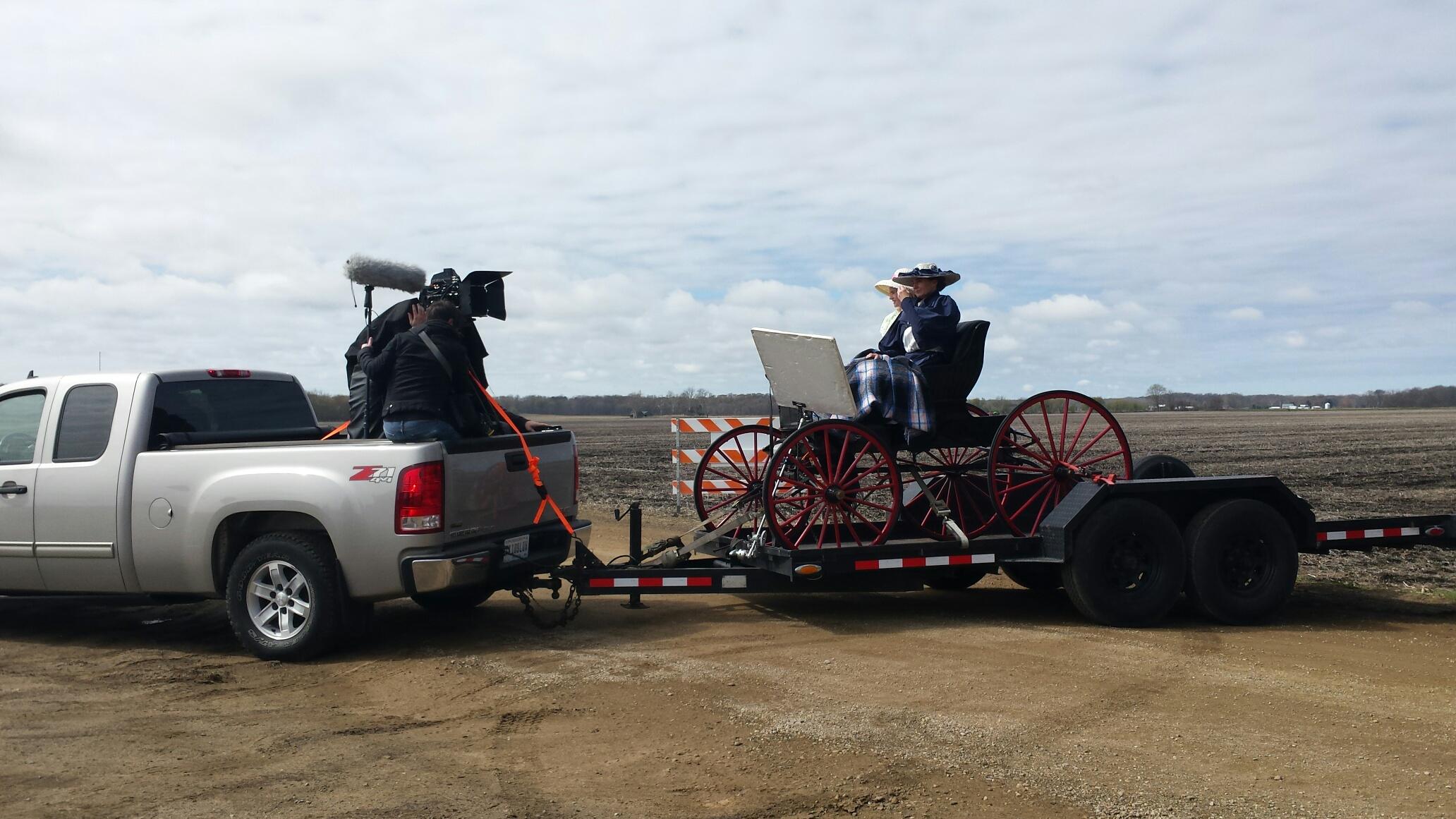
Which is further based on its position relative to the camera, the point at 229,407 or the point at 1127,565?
the point at 229,407

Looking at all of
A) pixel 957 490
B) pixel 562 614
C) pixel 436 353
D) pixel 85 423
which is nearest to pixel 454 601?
pixel 562 614

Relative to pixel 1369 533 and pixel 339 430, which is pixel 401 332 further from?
pixel 1369 533

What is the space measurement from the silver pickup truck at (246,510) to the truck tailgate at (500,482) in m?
0.01

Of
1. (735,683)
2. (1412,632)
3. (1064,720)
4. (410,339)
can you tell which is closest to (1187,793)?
(1064,720)

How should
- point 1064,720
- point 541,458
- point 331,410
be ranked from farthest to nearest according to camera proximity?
point 331,410 → point 541,458 → point 1064,720

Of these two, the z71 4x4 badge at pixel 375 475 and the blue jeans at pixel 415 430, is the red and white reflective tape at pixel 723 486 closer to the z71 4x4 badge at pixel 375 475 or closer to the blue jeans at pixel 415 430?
the blue jeans at pixel 415 430

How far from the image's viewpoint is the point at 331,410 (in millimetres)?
26875

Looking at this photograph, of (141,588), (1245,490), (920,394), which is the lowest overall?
(141,588)

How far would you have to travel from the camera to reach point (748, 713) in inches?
215

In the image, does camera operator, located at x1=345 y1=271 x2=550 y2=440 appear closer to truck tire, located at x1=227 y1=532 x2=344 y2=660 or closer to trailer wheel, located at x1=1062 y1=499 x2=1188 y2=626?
truck tire, located at x1=227 y1=532 x2=344 y2=660

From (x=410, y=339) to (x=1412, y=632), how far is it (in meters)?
7.19

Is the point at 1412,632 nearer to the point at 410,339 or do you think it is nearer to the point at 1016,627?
the point at 1016,627

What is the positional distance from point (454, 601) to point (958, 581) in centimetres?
419

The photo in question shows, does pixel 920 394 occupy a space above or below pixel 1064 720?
above
